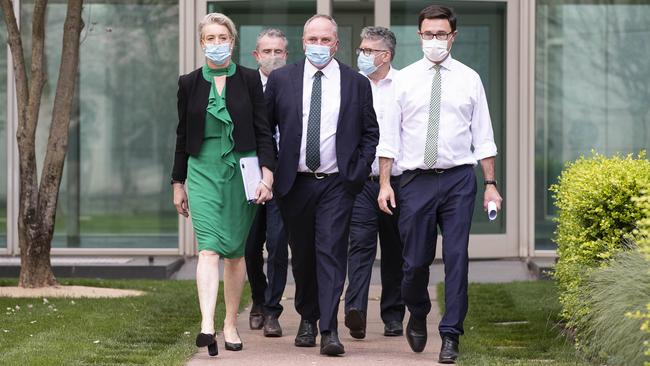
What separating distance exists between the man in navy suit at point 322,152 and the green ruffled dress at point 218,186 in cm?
29

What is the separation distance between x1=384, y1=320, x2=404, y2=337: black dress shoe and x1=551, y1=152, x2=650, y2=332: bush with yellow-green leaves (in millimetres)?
1218

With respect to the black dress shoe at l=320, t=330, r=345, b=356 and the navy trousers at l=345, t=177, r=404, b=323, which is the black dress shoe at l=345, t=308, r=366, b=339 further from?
the black dress shoe at l=320, t=330, r=345, b=356

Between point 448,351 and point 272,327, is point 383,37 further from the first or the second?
point 448,351

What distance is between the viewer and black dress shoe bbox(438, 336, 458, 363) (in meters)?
7.68

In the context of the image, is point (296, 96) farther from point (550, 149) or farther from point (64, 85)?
point (550, 149)

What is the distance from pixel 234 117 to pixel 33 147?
4.20 metres

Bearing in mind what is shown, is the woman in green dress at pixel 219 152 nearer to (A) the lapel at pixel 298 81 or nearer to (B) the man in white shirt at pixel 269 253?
(A) the lapel at pixel 298 81

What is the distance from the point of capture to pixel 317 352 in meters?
8.19

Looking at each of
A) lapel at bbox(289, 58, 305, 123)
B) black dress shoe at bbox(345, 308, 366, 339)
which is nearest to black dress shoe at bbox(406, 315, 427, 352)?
black dress shoe at bbox(345, 308, 366, 339)

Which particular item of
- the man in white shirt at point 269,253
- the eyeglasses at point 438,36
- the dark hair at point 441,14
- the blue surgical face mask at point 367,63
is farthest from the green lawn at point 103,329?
the dark hair at point 441,14

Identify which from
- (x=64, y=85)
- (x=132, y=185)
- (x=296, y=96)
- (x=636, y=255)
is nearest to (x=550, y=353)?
(x=636, y=255)

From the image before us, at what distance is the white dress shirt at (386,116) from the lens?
319 inches

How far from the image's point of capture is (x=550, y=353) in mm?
8023

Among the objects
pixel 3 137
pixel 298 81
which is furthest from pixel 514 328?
pixel 3 137
